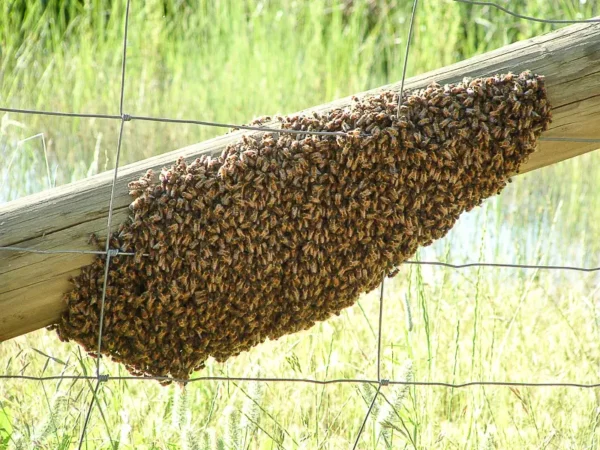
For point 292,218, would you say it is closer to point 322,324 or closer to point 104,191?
point 104,191

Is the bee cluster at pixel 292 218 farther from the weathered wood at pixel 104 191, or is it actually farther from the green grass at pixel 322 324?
the green grass at pixel 322 324

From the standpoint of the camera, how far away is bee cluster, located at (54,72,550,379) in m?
1.47

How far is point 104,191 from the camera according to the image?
149 centimetres

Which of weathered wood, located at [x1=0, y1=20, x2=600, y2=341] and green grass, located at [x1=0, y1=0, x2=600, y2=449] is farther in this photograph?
green grass, located at [x1=0, y1=0, x2=600, y2=449]

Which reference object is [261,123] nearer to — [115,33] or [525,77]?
[525,77]

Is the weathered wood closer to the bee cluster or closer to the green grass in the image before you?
the bee cluster

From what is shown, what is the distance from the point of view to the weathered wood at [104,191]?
1.44 m

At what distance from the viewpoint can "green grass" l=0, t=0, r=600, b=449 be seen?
219 cm

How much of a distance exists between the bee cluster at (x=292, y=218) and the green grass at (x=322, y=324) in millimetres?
277

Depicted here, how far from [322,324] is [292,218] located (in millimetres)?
1414

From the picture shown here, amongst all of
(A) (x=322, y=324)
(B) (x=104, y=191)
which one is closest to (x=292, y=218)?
(B) (x=104, y=191)

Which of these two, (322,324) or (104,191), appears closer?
(104,191)

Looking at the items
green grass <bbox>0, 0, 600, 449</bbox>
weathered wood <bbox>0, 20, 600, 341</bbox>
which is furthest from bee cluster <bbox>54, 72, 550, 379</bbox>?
green grass <bbox>0, 0, 600, 449</bbox>

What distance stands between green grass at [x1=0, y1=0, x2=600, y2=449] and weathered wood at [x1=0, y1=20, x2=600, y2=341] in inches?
7.7
